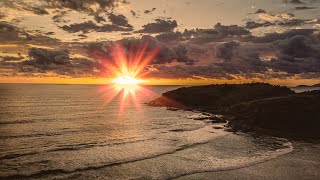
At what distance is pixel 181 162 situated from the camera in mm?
33188

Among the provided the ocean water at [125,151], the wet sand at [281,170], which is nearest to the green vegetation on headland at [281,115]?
the ocean water at [125,151]

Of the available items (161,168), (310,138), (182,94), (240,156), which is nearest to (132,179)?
(161,168)

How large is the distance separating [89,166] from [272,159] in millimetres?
20828

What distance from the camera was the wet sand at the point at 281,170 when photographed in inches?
1109

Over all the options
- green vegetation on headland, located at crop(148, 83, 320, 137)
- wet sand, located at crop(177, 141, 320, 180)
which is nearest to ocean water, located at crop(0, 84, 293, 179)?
wet sand, located at crop(177, 141, 320, 180)

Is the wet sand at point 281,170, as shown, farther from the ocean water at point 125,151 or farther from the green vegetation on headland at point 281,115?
the green vegetation on headland at point 281,115

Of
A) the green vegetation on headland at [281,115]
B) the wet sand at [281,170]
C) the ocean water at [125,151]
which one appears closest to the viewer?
the wet sand at [281,170]

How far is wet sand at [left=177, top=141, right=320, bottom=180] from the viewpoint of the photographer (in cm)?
2816

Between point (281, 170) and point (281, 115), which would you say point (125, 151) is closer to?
point (281, 170)

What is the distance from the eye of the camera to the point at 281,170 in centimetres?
3019

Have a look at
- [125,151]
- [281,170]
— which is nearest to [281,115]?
[281,170]

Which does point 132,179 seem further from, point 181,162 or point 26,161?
point 26,161

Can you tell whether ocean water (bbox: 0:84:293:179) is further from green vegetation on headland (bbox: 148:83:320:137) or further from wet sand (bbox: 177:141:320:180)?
green vegetation on headland (bbox: 148:83:320:137)

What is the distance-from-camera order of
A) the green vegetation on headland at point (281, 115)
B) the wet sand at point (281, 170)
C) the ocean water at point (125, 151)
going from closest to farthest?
the wet sand at point (281, 170) < the ocean water at point (125, 151) < the green vegetation on headland at point (281, 115)
